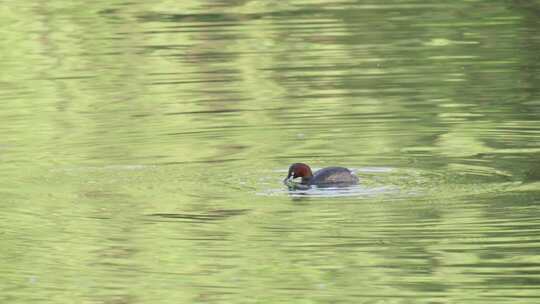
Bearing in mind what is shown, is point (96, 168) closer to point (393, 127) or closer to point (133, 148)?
point (133, 148)

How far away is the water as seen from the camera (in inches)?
459

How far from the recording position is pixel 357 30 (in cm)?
2594

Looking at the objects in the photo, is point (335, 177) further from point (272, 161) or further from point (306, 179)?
point (272, 161)

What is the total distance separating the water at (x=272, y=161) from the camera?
11664 millimetres

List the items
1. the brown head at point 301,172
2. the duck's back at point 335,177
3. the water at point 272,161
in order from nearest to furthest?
the water at point 272,161, the duck's back at point 335,177, the brown head at point 301,172

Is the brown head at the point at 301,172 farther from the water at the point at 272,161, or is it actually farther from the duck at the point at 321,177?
the water at the point at 272,161

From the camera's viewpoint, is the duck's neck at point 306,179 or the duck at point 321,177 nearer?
the duck at point 321,177

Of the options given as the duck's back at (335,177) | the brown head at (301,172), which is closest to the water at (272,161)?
the duck's back at (335,177)

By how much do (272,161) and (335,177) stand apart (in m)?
1.71

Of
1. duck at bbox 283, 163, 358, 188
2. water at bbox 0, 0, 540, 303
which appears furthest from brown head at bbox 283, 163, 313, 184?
water at bbox 0, 0, 540, 303

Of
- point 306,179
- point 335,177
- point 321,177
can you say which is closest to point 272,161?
point 306,179

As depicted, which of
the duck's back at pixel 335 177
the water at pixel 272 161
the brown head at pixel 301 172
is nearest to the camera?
the water at pixel 272 161

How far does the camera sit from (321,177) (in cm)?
1404

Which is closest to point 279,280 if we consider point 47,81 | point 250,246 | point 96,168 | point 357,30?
point 250,246
